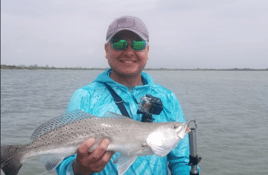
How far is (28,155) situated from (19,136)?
36.0ft

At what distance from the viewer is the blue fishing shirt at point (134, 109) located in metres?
3.46

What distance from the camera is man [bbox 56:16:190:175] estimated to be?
357 cm

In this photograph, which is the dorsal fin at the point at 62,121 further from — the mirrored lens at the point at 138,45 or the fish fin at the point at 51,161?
the mirrored lens at the point at 138,45

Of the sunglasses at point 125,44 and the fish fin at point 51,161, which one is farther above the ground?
the sunglasses at point 125,44

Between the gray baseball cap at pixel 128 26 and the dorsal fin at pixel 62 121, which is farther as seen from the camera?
the gray baseball cap at pixel 128 26

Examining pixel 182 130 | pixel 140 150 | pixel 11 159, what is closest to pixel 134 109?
pixel 140 150

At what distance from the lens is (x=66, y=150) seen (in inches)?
122

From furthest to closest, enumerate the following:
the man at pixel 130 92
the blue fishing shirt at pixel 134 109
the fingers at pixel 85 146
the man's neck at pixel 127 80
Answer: the man's neck at pixel 127 80 < the man at pixel 130 92 < the blue fishing shirt at pixel 134 109 < the fingers at pixel 85 146

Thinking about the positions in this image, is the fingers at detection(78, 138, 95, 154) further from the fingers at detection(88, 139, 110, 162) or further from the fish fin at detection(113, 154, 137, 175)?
the fish fin at detection(113, 154, 137, 175)

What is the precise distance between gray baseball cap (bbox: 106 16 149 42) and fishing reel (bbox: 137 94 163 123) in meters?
1.02

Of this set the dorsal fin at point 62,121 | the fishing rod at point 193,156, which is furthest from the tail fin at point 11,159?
the fishing rod at point 193,156

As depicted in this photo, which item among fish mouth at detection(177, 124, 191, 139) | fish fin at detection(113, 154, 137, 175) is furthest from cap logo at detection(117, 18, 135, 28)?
fish fin at detection(113, 154, 137, 175)

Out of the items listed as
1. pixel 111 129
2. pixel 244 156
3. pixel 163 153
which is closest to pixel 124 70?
pixel 111 129

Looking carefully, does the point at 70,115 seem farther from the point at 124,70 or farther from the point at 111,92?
the point at 124,70
